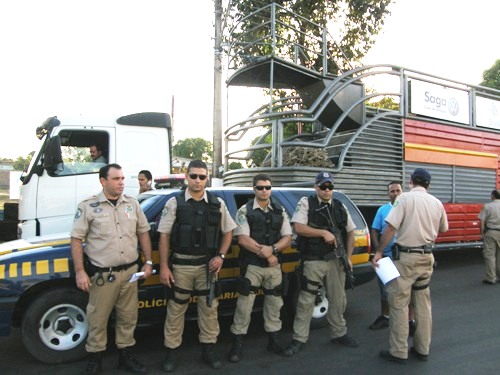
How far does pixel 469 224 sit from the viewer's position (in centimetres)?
788

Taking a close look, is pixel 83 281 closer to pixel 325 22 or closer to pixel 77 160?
pixel 77 160

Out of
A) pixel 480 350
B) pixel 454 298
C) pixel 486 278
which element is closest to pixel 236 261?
pixel 480 350

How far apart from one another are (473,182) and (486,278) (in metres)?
2.03

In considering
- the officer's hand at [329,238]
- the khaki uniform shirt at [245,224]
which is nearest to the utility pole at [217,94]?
the khaki uniform shirt at [245,224]

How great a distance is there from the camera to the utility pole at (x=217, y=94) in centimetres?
1096

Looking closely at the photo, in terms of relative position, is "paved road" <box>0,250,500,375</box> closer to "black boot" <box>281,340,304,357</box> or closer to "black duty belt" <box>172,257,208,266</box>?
"black boot" <box>281,340,304,357</box>

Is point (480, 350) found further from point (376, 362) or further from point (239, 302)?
point (239, 302)

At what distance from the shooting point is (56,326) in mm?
3604

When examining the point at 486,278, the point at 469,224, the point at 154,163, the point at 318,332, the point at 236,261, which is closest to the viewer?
the point at 236,261

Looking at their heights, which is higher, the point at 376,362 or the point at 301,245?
the point at 301,245

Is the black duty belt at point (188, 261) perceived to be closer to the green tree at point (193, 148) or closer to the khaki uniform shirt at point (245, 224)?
the khaki uniform shirt at point (245, 224)

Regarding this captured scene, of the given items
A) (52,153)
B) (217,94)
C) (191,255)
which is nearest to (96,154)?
(52,153)

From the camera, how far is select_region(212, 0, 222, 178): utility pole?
36.0 feet

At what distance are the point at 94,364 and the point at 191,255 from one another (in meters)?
1.16
